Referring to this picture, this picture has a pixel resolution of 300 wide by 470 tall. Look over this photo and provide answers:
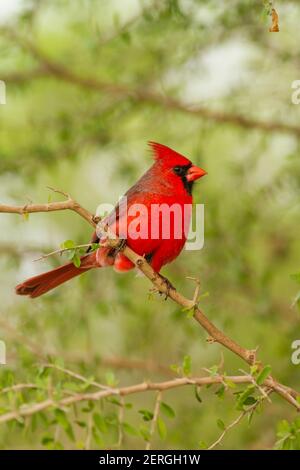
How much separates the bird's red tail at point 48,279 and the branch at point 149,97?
875 mm

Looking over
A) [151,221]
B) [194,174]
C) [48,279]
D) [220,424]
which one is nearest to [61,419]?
[220,424]

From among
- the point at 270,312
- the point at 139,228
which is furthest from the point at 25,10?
the point at 270,312

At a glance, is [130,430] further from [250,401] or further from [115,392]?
[250,401]

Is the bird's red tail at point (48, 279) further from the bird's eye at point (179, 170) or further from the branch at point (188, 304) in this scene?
the branch at point (188, 304)

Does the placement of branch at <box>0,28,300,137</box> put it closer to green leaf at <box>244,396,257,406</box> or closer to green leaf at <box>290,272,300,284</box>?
green leaf at <box>290,272,300,284</box>

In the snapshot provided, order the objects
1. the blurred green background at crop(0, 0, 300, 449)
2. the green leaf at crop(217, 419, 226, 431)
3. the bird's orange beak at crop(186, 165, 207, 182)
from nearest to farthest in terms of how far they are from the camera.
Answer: the green leaf at crop(217, 419, 226, 431) < the bird's orange beak at crop(186, 165, 207, 182) < the blurred green background at crop(0, 0, 300, 449)

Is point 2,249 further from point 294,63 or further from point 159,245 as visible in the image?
point 294,63

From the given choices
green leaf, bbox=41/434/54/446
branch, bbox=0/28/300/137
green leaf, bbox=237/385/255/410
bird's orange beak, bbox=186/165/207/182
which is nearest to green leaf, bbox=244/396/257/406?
green leaf, bbox=237/385/255/410

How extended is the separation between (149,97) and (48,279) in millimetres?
1039

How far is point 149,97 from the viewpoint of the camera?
3.44m

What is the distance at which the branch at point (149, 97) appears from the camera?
11.1ft

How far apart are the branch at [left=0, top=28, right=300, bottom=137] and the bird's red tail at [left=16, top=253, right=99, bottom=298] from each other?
2.87 ft

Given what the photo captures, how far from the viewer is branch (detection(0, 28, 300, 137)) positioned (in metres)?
3.37
